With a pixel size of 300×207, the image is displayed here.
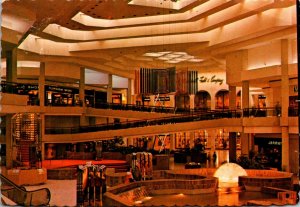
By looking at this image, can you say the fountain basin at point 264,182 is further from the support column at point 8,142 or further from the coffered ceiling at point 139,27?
the support column at point 8,142

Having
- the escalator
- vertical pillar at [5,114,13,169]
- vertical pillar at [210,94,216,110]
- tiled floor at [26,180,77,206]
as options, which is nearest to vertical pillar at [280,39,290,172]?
tiled floor at [26,180,77,206]

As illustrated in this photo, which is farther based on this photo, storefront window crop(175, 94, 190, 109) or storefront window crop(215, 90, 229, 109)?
storefront window crop(215, 90, 229, 109)

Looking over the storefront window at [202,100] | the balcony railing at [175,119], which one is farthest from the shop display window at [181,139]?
the balcony railing at [175,119]

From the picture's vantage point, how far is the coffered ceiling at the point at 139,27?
16.1m

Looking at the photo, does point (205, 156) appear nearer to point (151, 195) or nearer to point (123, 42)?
point (123, 42)

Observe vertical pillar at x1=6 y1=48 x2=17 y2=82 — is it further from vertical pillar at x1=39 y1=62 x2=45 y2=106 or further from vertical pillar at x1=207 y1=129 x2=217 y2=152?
vertical pillar at x1=207 y1=129 x2=217 y2=152

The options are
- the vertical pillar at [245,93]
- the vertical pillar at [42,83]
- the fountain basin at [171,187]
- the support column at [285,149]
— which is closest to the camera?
the fountain basin at [171,187]

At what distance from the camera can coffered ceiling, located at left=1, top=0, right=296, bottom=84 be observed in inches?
634

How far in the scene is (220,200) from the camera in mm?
13008

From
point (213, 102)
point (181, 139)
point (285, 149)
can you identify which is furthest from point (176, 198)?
point (213, 102)

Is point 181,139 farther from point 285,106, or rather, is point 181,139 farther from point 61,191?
point 61,191

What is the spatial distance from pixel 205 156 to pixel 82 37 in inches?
390

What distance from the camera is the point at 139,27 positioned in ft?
72.6

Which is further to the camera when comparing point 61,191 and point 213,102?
point 213,102
